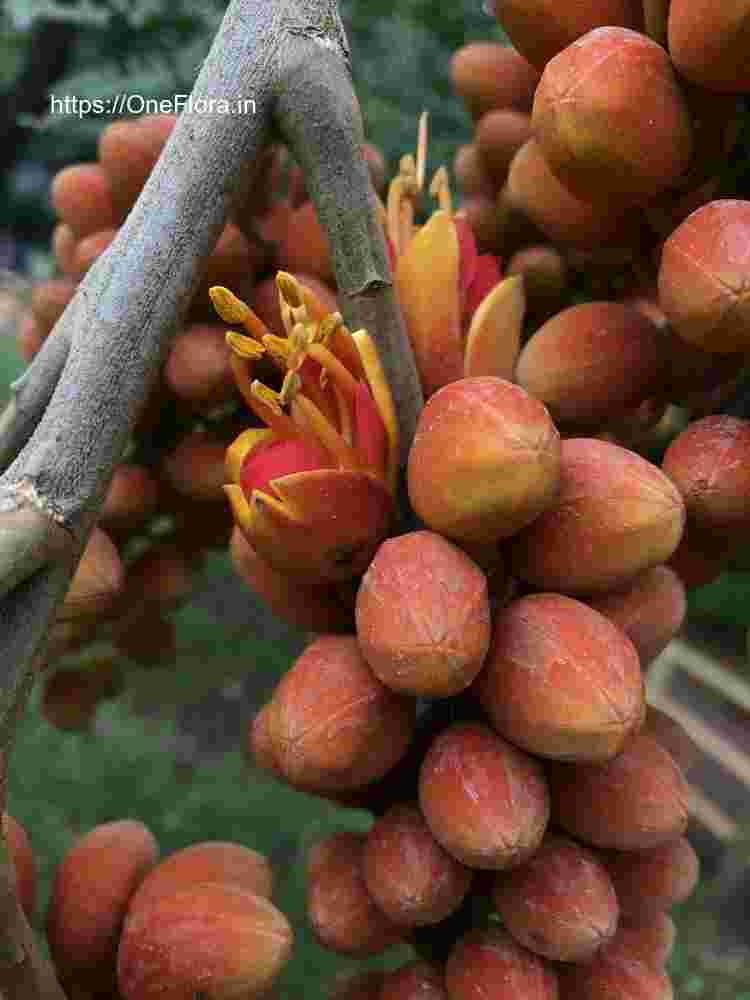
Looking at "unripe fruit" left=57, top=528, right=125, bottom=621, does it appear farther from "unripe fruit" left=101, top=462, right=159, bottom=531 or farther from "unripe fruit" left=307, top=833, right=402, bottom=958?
"unripe fruit" left=307, top=833, right=402, bottom=958

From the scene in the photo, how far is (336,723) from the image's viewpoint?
472mm

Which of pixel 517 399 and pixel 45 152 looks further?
pixel 45 152

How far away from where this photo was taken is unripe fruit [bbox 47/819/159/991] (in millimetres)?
541

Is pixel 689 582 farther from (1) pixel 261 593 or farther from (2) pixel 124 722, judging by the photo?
(2) pixel 124 722

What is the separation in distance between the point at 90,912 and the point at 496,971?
0.60 feet

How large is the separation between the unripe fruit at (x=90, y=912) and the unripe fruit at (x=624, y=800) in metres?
0.20

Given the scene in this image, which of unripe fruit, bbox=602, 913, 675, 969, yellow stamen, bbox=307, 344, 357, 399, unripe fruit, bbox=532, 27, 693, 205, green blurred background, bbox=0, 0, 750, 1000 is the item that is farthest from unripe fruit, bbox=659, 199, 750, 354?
green blurred background, bbox=0, 0, 750, 1000

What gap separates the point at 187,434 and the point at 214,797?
31 centimetres

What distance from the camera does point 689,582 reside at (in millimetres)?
610

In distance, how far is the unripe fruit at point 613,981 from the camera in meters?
0.51

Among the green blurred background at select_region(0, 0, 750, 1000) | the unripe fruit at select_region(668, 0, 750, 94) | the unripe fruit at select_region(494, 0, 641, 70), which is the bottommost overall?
the green blurred background at select_region(0, 0, 750, 1000)

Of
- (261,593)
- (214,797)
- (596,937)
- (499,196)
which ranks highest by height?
(499,196)

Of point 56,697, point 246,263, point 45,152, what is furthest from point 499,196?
point 45,152

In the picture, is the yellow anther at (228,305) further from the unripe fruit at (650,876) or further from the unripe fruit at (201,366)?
the unripe fruit at (650,876)
